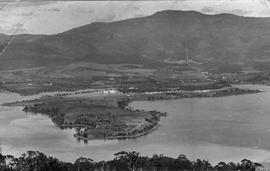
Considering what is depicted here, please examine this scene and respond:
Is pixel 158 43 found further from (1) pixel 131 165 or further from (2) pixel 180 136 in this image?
(1) pixel 131 165

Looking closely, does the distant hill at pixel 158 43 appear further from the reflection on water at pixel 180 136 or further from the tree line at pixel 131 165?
the tree line at pixel 131 165

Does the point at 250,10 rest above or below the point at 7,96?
above

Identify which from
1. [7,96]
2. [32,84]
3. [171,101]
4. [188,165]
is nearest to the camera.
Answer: [188,165]

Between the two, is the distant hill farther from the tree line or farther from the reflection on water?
the tree line

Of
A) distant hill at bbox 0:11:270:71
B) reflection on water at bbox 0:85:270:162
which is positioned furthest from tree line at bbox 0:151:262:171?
distant hill at bbox 0:11:270:71

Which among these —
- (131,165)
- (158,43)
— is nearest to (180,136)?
(131,165)

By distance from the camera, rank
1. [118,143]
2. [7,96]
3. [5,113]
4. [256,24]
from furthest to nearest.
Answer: [256,24] < [7,96] < [5,113] < [118,143]

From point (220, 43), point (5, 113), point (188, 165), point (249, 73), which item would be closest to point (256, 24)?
point (220, 43)

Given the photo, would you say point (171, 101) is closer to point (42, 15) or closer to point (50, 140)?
point (42, 15)
